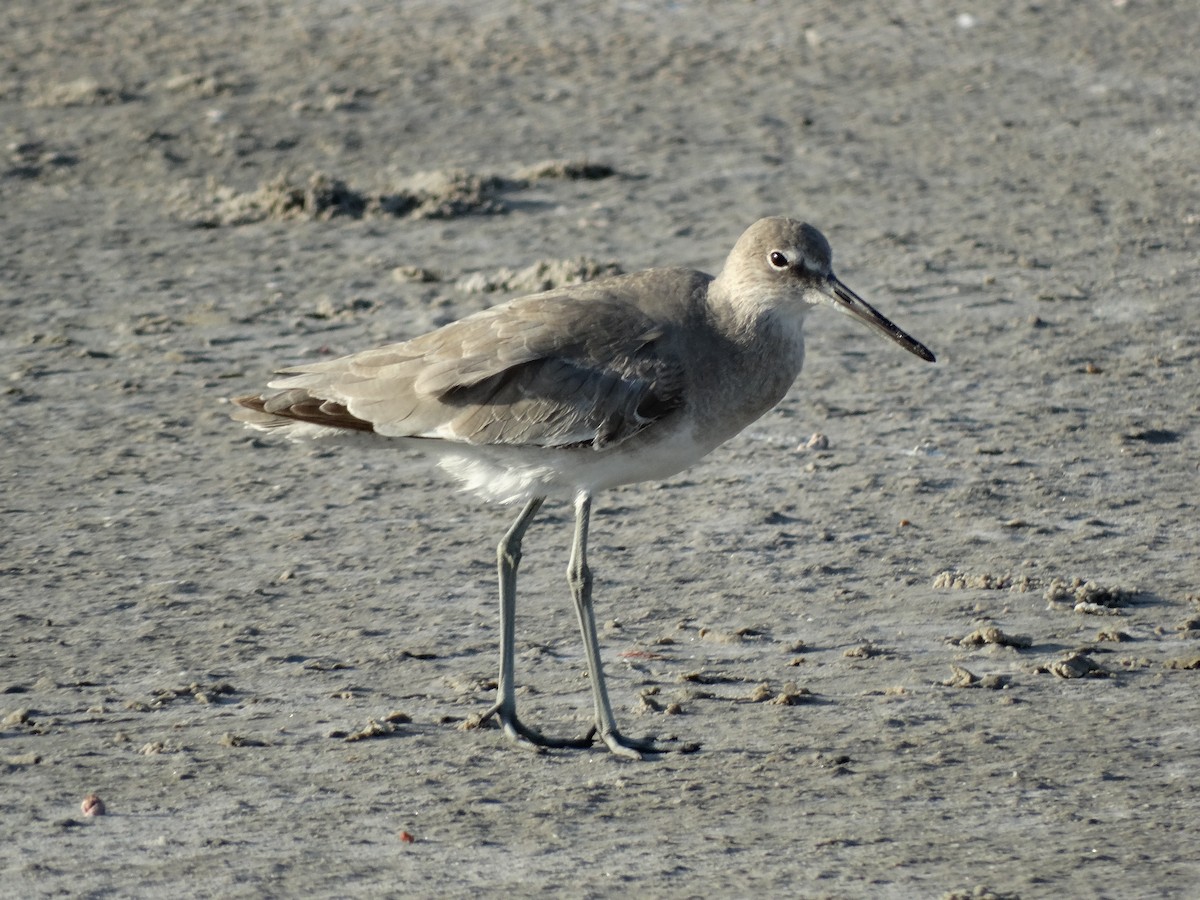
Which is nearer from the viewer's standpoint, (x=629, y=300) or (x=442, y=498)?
(x=629, y=300)

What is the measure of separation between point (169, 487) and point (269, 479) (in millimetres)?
389

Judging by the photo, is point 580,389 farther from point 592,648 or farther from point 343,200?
point 343,200

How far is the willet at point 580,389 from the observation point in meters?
5.41

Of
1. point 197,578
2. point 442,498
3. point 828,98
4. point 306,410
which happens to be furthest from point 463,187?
point 306,410

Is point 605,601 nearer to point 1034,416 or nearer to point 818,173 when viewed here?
point 1034,416

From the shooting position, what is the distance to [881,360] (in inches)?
335

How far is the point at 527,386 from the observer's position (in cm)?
547

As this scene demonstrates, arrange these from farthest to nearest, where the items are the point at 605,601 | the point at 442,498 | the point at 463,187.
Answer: the point at 463,187 < the point at 442,498 < the point at 605,601

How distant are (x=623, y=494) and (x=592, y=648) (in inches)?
78.6

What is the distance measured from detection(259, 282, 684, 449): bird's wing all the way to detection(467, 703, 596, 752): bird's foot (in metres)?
0.79

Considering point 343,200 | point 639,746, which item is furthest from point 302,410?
point 343,200

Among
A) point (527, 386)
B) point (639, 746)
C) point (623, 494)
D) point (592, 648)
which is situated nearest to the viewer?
point (639, 746)

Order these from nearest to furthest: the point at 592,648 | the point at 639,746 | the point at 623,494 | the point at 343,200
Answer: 1. the point at 639,746
2. the point at 592,648
3. the point at 623,494
4. the point at 343,200

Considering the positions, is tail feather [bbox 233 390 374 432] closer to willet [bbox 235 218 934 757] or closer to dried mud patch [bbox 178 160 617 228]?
willet [bbox 235 218 934 757]
